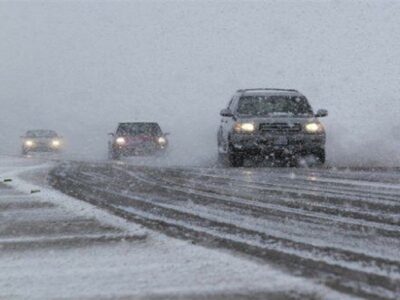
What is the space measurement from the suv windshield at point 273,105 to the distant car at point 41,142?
19.7m

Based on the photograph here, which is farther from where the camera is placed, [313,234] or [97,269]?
[313,234]

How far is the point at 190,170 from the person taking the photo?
13148mm

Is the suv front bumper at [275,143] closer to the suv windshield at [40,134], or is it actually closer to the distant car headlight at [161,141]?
the distant car headlight at [161,141]

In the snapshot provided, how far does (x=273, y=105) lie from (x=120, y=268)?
1230cm

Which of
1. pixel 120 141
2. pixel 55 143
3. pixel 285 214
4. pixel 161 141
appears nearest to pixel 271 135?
pixel 161 141

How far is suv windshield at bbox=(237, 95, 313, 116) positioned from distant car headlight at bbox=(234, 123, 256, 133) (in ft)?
1.82

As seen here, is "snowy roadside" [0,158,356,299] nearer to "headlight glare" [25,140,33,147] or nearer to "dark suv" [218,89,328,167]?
"dark suv" [218,89,328,167]

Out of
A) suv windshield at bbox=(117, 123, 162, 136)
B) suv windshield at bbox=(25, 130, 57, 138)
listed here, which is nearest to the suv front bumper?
suv windshield at bbox=(117, 123, 162, 136)

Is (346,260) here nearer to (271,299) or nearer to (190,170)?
(271,299)

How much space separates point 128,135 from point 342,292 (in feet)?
63.3

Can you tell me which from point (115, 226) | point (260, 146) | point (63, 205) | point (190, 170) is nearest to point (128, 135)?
point (260, 146)

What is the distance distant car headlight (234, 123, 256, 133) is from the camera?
49.4ft

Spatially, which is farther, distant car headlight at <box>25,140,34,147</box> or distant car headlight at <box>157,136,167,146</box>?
distant car headlight at <box>25,140,34,147</box>

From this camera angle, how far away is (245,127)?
49.5ft
